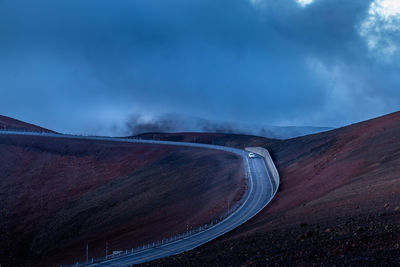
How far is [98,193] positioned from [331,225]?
156 ft

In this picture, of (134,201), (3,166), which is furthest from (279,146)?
(3,166)

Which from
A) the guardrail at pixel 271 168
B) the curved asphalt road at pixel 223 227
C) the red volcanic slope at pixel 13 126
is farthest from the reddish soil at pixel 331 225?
the red volcanic slope at pixel 13 126

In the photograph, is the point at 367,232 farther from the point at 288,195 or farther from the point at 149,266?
the point at 288,195

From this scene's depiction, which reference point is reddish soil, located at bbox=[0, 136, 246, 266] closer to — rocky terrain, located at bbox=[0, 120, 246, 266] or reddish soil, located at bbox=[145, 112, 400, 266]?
rocky terrain, located at bbox=[0, 120, 246, 266]

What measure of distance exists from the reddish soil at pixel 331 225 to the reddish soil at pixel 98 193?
32.1 feet

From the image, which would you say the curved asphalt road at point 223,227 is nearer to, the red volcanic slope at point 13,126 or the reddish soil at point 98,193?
the reddish soil at point 98,193

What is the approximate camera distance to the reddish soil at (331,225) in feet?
45.4

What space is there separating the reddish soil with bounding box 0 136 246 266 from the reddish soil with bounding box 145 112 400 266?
9788mm

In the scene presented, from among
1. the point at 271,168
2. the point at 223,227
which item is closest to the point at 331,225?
the point at 223,227

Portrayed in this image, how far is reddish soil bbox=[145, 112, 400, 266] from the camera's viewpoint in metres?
13.8

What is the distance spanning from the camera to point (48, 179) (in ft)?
234

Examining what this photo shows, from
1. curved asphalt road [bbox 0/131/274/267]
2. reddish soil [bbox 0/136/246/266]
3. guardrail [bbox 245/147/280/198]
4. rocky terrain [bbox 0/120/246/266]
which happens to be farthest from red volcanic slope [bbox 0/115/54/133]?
curved asphalt road [bbox 0/131/274/267]

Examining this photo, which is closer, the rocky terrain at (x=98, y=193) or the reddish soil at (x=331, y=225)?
the reddish soil at (x=331, y=225)

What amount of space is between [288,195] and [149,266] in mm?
21490
